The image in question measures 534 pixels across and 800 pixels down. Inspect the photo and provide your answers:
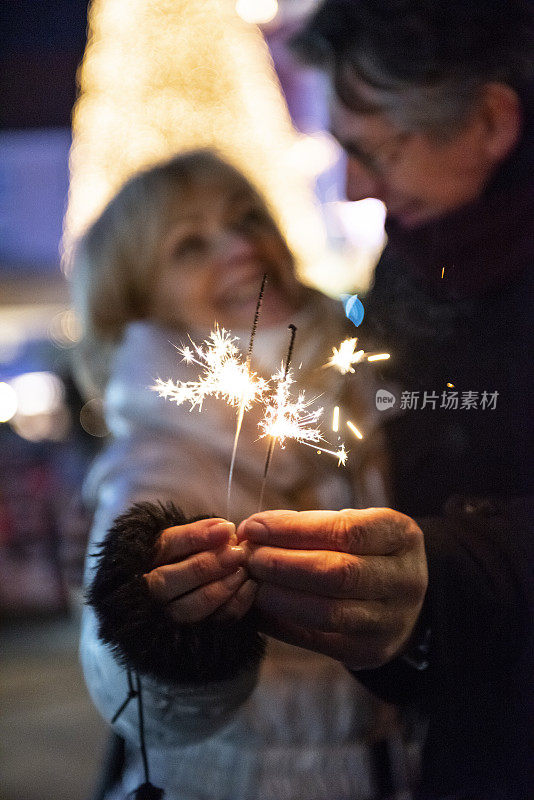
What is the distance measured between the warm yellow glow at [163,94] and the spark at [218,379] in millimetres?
239

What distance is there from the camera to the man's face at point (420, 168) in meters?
0.50

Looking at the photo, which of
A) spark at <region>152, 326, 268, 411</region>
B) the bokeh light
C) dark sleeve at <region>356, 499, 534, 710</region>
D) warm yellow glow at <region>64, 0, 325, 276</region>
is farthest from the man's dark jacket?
the bokeh light

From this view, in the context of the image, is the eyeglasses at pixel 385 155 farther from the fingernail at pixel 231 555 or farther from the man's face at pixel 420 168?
the fingernail at pixel 231 555

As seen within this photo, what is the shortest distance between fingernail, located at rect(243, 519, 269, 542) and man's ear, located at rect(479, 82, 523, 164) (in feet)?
1.25

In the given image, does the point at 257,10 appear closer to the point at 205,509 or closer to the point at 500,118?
the point at 500,118

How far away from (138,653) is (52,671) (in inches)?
21.3

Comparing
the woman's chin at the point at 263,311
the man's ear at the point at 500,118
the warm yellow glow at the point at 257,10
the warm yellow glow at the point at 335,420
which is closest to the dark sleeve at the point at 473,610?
the warm yellow glow at the point at 335,420

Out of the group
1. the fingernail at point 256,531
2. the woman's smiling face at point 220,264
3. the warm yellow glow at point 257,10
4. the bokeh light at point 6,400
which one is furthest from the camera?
the bokeh light at point 6,400

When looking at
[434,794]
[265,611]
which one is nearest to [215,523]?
→ [265,611]

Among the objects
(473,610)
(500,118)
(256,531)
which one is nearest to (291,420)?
(256,531)

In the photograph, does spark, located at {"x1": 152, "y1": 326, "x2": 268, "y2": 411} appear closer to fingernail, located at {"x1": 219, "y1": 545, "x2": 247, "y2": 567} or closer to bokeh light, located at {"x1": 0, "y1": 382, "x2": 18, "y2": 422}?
fingernail, located at {"x1": 219, "y1": 545, "x2": 247, "y2": 567}

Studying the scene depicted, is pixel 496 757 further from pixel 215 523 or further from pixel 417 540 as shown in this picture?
pixel 215 523

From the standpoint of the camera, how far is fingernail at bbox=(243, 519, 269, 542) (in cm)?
40

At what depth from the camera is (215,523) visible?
1.33 ft
